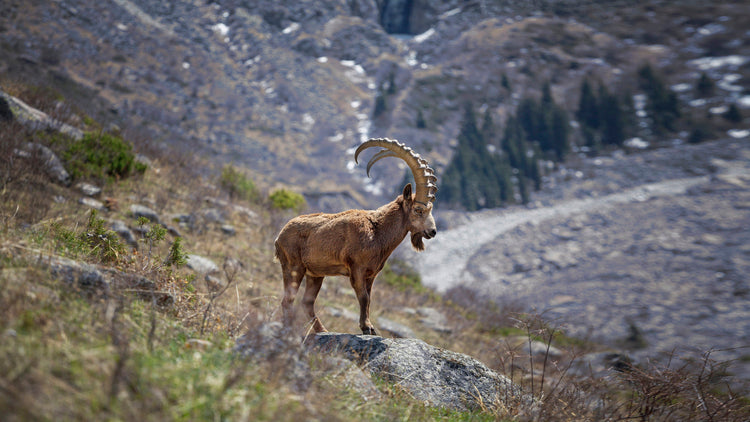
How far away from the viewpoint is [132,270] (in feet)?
15.1

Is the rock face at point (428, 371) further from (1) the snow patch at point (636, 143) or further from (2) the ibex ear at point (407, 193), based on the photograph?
(1) the snow patch at point (636, 143)

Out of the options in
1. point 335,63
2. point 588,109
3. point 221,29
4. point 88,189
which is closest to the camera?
point 88,189

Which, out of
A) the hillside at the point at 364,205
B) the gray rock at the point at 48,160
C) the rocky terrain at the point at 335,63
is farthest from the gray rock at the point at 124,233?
the rocky terrain at the point at 335,63

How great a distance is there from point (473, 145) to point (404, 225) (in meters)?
68.0

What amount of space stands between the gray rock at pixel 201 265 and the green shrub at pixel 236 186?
27.3ft

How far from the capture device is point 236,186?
18.3 m

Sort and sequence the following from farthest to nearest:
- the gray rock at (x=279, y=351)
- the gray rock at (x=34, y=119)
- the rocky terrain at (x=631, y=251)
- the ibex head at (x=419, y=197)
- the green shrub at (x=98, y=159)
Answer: the rocky terrain at (x=631, y=251), the gray rock at (x=34, y=119), the green shrub at (x=98, y=159), the ibex head at (x=419, y=197), the gray rock at (x=279, y=351)

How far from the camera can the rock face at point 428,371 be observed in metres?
4.65

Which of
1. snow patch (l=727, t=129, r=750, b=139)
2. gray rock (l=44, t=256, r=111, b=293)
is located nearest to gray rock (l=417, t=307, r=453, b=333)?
gray rock (l=44, t=256, r=111, b=293)

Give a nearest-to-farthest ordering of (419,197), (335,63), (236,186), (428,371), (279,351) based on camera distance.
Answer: (279,351) → (428,371) → (419,197) → (236,186) → (335,63)

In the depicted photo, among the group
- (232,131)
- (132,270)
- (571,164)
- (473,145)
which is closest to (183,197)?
(132,270)

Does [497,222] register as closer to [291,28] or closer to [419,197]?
[419,197]

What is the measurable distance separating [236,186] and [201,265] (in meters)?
9.59

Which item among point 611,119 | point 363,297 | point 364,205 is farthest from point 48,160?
point 611,119
